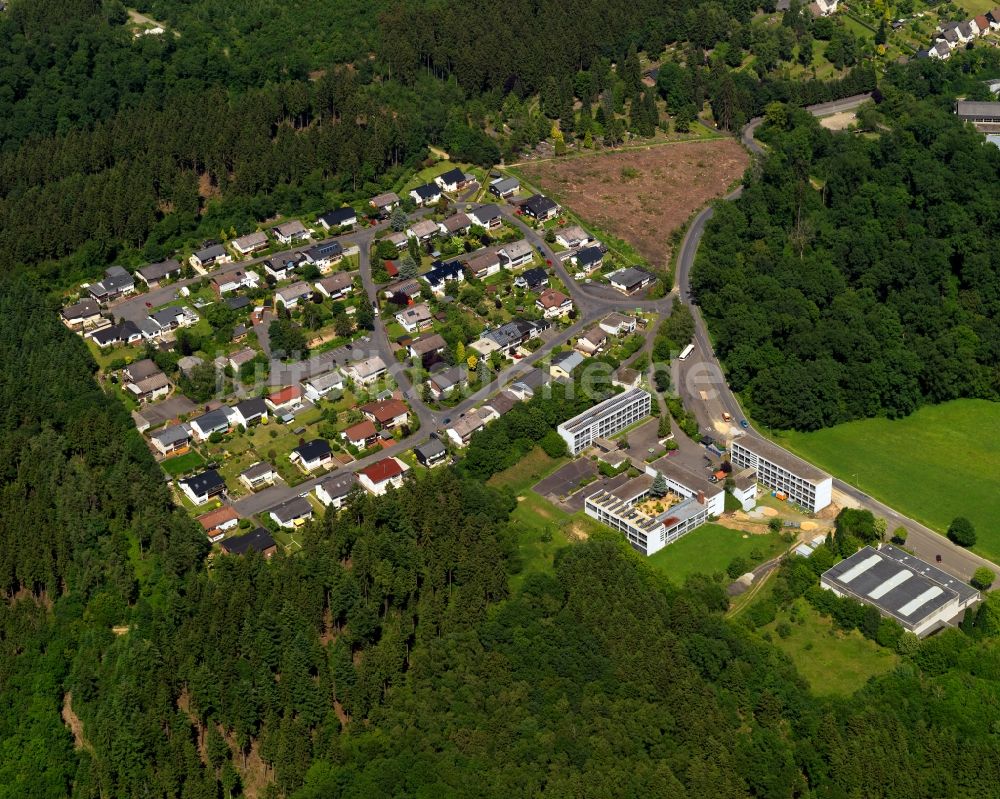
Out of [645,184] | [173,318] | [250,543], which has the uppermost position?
[645,184]

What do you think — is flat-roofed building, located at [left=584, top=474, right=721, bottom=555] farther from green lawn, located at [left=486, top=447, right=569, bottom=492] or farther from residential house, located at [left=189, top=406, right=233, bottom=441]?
residential house, located at [left=189, top=406, right=233, bottom=441]

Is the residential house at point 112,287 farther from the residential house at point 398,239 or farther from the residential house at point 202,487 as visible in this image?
the residential house at point 202,487

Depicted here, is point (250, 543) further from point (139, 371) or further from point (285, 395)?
point (139, 371)

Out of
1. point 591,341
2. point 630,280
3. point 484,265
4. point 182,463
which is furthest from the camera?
point 484,265

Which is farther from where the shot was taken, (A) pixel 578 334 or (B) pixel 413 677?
(A) pixel 578 334

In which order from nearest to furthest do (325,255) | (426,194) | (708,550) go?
(708,550) < (325,255) < (426,194)

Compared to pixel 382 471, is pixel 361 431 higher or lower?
lower

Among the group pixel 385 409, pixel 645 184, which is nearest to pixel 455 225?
pixel 645 184

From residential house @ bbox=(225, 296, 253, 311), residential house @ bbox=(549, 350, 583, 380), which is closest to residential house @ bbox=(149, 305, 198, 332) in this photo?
residential house @ bbox=(225, 296, 253, 311)
